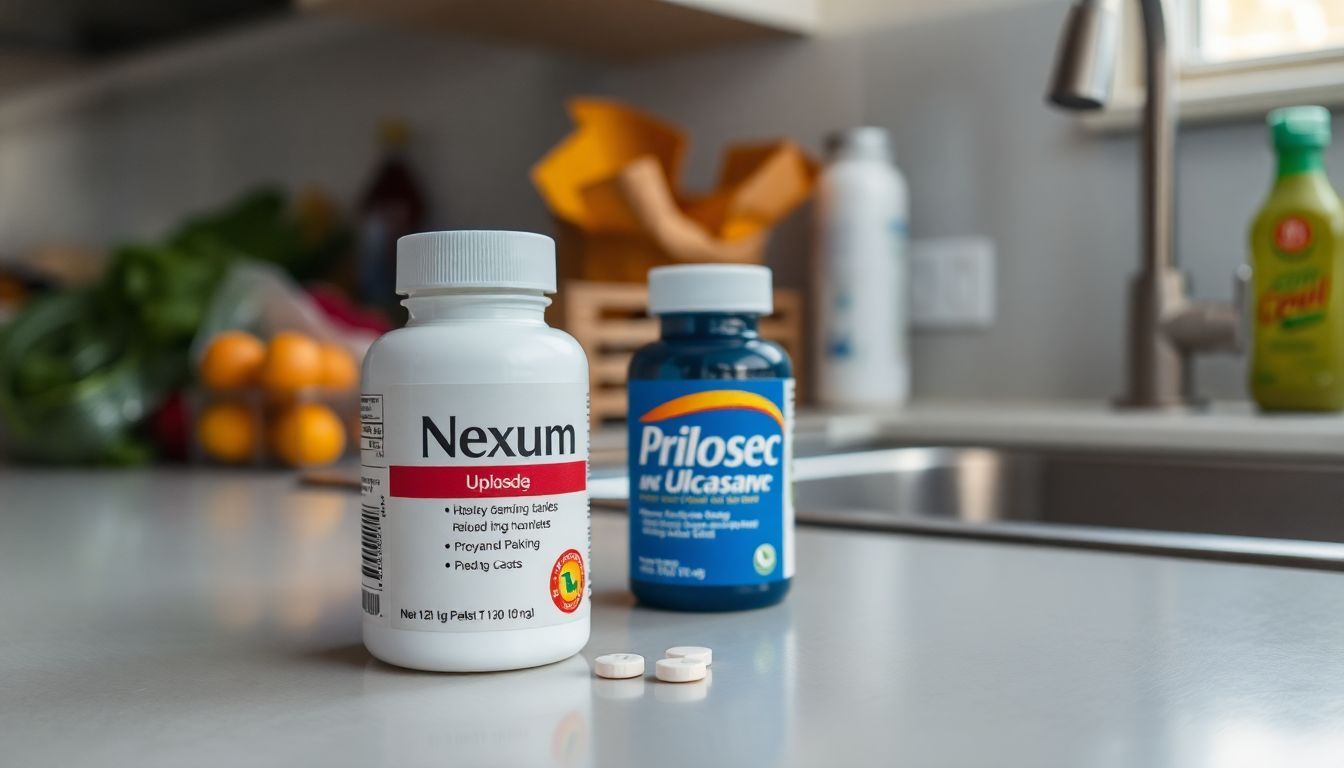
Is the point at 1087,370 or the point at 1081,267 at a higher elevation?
the point at 1081,267

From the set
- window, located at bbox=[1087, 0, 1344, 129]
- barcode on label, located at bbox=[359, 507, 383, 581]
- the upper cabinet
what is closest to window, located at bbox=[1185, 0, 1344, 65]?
window, located at bbox=[1087, 0, 1344, 129]

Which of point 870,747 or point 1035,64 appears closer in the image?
point 870,747

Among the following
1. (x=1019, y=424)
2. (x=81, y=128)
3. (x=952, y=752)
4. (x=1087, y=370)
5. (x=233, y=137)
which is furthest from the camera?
(x=81, y=128)

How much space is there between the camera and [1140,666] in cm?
49

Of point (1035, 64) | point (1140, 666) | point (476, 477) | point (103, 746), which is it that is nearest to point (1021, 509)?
point (1035, 64)

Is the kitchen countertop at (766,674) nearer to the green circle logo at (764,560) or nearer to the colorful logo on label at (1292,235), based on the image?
the green circle logo at (764,560)

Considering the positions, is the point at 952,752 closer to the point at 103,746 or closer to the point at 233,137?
the point at 103,746

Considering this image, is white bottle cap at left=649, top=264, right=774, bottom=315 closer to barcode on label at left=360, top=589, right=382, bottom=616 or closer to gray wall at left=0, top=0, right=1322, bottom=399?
barcode on label at left=360, top=589, right=382, bottom=616

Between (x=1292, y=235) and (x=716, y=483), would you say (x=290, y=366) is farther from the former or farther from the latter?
(x=1292, y=235)

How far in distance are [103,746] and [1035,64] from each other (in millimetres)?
1432

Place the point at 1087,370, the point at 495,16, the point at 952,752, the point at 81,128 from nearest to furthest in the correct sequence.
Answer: the point at 952,752
the point at 1087,370
the point at 495,16
the point at 81,128

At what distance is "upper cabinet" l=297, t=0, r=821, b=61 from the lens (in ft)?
5.46

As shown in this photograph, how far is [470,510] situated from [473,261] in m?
0.09

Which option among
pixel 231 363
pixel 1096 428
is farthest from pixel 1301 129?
pixel 231 363
